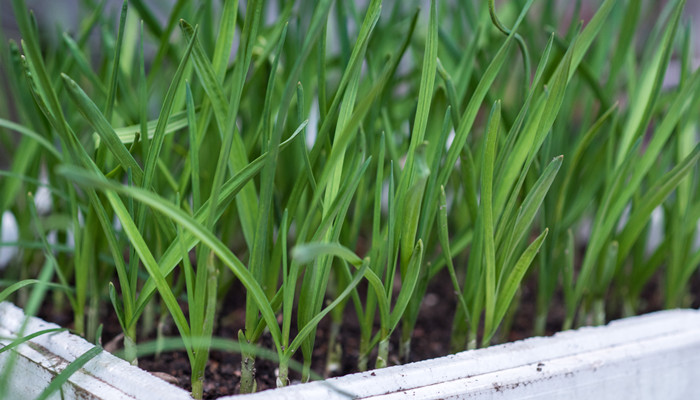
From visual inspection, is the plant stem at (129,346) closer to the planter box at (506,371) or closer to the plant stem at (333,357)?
the planter box at (506,371)

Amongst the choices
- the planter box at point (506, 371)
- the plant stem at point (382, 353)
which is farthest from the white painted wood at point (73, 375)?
the plant stem at point (382, 353)

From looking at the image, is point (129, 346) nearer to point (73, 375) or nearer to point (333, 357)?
point (73, 375)

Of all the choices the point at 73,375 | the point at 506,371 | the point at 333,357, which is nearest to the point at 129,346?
the point at 73,375

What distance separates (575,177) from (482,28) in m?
0.19

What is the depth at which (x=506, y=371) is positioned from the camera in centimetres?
46

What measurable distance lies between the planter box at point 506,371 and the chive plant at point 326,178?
1.5 inches

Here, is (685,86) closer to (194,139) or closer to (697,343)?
(697,343)

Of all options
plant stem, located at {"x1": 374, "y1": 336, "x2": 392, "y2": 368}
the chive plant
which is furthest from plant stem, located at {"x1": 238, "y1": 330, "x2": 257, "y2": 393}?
plant stem, located at {"x1": 374, "y1": 336, "x2": 392, "y2": 368}

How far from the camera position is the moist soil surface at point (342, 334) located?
0.51 metres

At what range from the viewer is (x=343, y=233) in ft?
1.85

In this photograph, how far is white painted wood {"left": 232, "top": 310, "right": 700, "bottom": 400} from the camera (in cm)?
42

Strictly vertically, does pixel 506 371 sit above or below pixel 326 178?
below

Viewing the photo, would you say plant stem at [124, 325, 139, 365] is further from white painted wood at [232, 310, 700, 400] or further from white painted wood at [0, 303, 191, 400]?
white painted wood at [232, 310, 700, 400]

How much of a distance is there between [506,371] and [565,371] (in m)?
0.05
